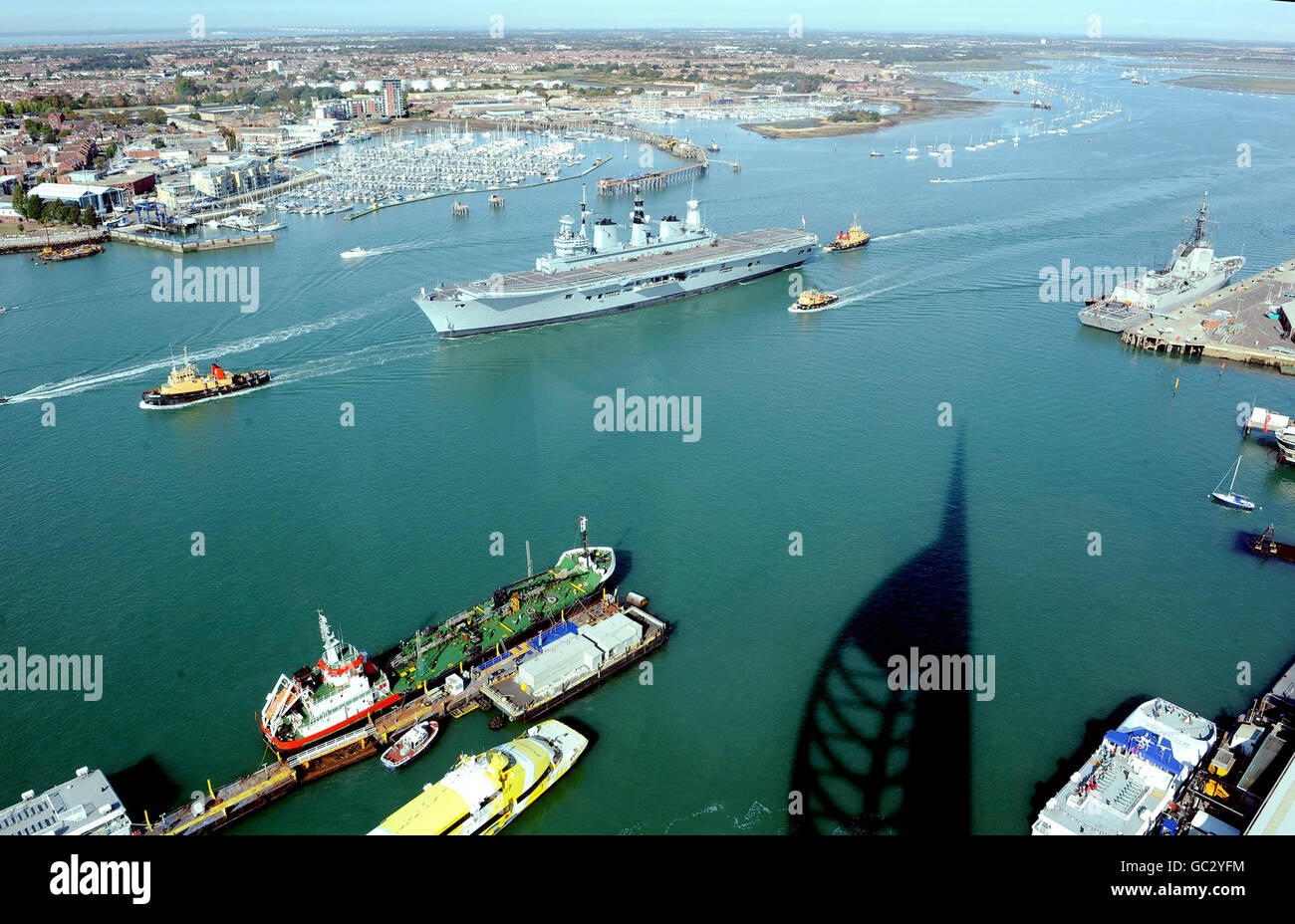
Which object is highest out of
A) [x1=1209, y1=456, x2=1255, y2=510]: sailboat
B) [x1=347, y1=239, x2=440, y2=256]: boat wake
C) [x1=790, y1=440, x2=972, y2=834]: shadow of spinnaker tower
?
[x1=347, y1=239, x2=440, y2=256]: boat wake

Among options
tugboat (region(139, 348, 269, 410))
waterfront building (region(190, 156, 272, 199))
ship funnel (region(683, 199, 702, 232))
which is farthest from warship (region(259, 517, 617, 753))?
waterfront building (region(190, 156, 272, 199))

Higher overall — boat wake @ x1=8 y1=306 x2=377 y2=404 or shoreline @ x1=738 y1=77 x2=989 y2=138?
shoreline @ x1=738 y1=77 x2=989 y2=138

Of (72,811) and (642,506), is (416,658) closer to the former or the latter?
(72,811)

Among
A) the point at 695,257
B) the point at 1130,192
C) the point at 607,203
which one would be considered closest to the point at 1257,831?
the point at 695,257

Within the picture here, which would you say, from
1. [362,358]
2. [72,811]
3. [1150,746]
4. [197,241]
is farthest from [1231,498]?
[197,241]

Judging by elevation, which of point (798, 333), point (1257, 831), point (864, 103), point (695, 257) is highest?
point (864, 103)

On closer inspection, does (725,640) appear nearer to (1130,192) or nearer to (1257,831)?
(1257,831)

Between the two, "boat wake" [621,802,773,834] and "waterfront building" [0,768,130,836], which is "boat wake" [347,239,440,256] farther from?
"boat wake" [621,802,773,834]
